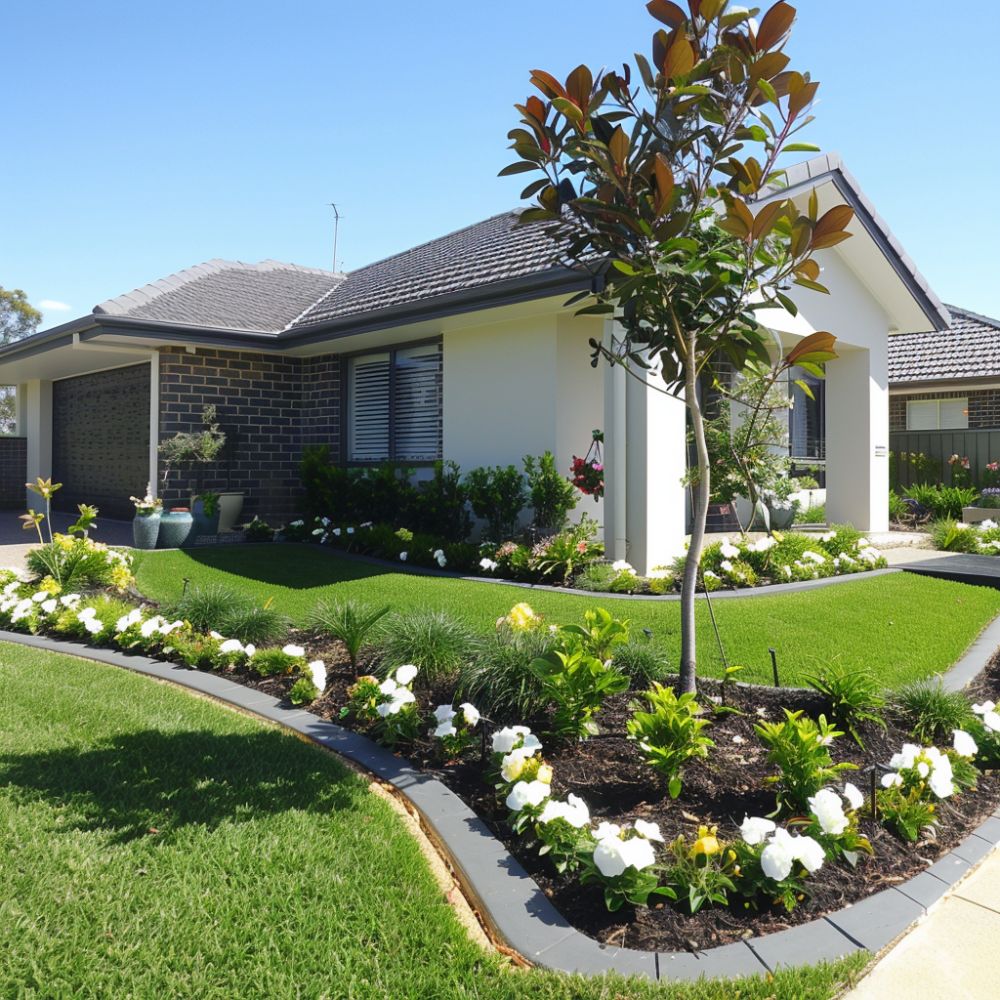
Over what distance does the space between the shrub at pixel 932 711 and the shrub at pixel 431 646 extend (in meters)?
2.31

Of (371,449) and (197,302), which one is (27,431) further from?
(371,449)

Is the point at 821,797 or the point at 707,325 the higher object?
the point at 707,325

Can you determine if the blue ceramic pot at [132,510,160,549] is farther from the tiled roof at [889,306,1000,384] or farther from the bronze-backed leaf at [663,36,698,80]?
the tiled roof at [889,306,1000,384]

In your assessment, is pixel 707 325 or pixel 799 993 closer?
pixel 799 993

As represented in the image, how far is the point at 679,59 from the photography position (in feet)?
11.2

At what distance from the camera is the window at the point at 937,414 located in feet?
63.2

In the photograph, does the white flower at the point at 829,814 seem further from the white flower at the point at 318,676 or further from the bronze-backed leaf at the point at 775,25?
the bronze-backed leaf at the point at 775,25

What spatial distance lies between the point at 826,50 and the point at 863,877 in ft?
20.0

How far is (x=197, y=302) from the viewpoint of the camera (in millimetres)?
13359

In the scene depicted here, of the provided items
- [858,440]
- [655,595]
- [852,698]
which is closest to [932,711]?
[852,698]

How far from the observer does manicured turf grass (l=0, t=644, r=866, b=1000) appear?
229 centimetres

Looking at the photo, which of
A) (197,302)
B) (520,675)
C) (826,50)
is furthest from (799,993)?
(197,302)

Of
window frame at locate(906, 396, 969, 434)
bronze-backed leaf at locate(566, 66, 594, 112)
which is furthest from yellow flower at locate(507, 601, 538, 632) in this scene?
window frame at locate(906, 396, 969, 434)

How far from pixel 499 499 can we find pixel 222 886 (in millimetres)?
7333
